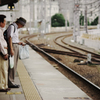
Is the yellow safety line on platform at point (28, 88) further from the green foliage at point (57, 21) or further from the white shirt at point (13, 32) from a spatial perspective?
the green foliage at point (57, 21)

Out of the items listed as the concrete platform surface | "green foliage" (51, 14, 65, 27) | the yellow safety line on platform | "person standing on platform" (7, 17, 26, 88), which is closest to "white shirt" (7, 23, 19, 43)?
"person standing on platform" (7, 17, 26, 88)

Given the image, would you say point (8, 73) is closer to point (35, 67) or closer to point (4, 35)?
point (4, 35)

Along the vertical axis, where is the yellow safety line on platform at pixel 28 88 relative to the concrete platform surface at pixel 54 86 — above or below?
above

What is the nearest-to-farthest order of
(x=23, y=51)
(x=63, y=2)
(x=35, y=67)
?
(x=23, y=51), (x=35, y=67), (x=63, y=2)

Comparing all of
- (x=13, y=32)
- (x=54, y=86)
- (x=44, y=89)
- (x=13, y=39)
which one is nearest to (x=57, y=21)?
(x=54, y=86)

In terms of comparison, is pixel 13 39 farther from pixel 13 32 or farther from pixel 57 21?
pixel 57 21

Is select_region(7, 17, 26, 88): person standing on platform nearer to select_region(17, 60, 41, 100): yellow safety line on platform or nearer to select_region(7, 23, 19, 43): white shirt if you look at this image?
select_region(7, 23, 19, 43): white shirt

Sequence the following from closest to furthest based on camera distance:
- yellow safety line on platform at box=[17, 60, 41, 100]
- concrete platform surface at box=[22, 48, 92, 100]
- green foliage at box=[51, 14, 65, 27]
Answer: yellow safety line on platform at box=[17, 60, 41, 100] < concrete platform surface at box=[22, 48, 92, 100] < green foliage at box=[51, 14, 65, 27]

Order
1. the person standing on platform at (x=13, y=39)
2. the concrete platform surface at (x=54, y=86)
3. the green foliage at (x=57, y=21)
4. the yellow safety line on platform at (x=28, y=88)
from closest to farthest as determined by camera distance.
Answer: the yellow safety line on platform at (x=28, y=88) < the concrete platform surface at (x=54, y=86) < the person standing on platform at (x=13, y=39) < the green foliage at (x=57, y=21)

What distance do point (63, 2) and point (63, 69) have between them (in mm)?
105500

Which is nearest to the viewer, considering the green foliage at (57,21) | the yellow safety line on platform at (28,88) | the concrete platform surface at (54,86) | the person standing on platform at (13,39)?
the yellow safety line on platform at (28,88)

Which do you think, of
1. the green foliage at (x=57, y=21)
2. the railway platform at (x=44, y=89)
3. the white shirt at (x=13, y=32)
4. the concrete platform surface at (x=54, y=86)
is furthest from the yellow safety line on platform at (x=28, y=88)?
the green foliage at (x=57, y=21)

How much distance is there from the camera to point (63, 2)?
378 feet

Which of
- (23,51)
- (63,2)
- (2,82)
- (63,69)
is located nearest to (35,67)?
(63,69)
